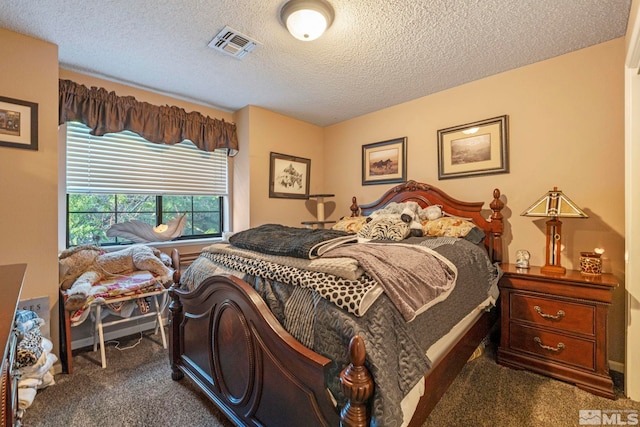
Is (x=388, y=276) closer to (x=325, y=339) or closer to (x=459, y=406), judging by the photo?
(x=325, y=339)

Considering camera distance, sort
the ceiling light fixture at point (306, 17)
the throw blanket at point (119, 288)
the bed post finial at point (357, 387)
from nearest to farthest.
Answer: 1. the bed post finial at point (357, 387)
2. the ceiling light fixture at point (306, 17)
3. the throw blanket at point (119, 288)

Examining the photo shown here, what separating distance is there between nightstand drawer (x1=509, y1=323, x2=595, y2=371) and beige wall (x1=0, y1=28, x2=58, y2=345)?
337 centimetres

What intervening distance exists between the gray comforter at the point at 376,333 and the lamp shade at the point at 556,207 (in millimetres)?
1180

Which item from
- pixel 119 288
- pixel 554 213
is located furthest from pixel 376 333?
pixel 119 288

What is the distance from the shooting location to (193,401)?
166 cm

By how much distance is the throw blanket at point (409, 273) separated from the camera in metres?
1.11

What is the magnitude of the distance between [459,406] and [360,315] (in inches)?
46.7

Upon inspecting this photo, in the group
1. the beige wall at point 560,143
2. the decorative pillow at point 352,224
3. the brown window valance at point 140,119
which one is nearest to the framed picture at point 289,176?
the brown window valance at point 140,119

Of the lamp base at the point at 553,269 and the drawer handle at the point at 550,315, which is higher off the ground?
the lamp base at the point at 553,269

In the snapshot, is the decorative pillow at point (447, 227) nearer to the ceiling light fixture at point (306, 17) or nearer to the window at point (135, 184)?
the ceiling light fixture at point (306, 17)

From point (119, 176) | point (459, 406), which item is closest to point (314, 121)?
point (119, 176)

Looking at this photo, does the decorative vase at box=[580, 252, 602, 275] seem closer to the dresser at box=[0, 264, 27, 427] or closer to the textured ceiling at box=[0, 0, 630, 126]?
the textured ceiling at box=[0, 0, 630, 126]

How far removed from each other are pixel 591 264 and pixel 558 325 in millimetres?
476

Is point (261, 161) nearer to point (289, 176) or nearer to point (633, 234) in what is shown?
point (289, 176)
